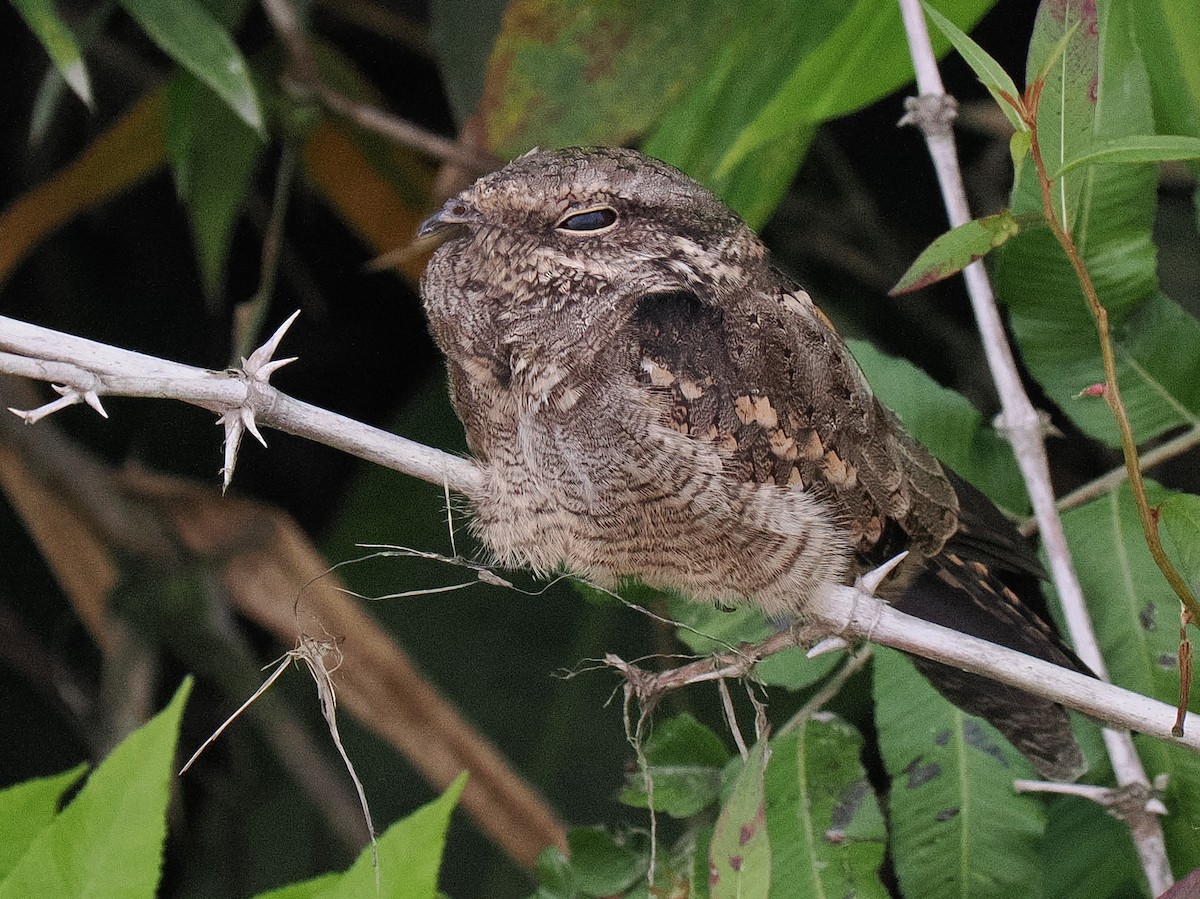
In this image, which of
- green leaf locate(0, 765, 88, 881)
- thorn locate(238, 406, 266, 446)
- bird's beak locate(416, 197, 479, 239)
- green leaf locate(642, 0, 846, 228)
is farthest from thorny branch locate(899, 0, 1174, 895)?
green leaf locate(0, 765, 88, 881)

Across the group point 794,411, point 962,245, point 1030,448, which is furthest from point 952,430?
point 962,245

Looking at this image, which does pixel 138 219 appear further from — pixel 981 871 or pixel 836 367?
pixel 981 871

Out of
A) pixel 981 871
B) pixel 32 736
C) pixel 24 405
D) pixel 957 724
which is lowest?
pixel 32 736

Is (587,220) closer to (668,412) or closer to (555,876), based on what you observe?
(668,412)

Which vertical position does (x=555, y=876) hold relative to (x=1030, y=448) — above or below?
below

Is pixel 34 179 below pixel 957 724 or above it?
above

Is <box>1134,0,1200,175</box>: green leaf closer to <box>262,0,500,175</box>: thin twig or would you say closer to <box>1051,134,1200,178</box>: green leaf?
<box>1051,134,1200,178</box>: green leaf

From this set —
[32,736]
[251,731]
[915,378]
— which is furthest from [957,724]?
[32,736]
